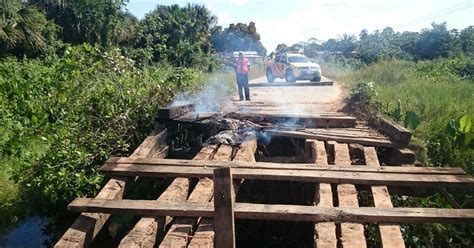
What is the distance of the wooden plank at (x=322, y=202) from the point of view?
289 cm

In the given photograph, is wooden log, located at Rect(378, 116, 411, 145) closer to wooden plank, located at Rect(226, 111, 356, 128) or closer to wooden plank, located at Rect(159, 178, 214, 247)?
wooden plank, located at Rect(226, 111, 356, 128)

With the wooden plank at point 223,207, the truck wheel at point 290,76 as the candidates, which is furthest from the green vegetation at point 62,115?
the truck wheel at point 290,76

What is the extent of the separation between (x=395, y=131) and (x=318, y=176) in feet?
7.15

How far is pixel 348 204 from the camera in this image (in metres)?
3.56

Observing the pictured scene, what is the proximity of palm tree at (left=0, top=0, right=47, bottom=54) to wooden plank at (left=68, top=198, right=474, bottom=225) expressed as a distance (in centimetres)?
1121

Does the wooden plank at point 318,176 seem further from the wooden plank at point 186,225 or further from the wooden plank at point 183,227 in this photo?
the wooden plank at point 183,227

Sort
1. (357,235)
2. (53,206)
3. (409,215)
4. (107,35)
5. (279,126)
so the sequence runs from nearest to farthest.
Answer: (357,235) → (409,215) → (53,206) → (279,126) → (107,35)

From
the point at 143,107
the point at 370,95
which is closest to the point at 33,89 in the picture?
the point at 143,107

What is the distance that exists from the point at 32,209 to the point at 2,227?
0.38 meters

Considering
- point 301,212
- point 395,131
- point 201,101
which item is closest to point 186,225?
point 301,212

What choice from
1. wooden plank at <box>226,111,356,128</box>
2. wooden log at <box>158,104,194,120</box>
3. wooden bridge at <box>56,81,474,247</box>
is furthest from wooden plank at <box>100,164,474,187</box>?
wooden plank at <box>226,111,356,128</box>

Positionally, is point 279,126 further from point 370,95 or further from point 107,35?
point 107,35

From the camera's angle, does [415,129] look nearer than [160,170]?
No

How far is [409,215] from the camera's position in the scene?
326cm
